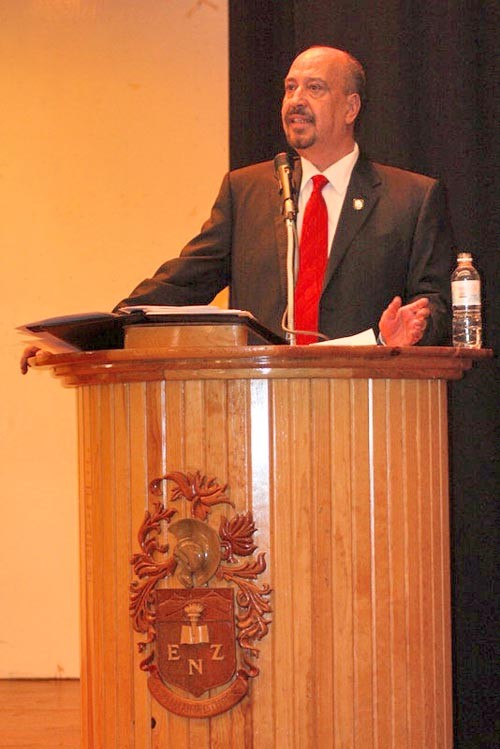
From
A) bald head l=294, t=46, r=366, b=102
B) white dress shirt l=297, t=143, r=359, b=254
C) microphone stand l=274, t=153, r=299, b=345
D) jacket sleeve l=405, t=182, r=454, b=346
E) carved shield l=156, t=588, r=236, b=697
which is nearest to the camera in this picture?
carved shield l=156, t=588, r=236, b=697

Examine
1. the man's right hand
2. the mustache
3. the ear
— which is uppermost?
the ear

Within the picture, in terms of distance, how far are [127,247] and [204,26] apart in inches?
Answer: 30.5

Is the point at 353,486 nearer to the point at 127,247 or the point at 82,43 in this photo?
the point at 127,247

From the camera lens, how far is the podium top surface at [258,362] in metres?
1.40

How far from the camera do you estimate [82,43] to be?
11.4 ft

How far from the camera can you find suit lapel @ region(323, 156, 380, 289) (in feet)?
7.64

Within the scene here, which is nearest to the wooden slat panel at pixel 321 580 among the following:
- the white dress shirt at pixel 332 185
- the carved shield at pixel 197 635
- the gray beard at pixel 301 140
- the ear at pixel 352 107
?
the carved shield at pixel 197 635

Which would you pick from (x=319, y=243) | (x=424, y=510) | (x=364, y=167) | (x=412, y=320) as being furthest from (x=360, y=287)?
(x=424, y=510)

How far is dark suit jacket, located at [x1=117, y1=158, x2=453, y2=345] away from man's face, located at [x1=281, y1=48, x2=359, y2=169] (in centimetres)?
10

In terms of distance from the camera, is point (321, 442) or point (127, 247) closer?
point (321, 442)

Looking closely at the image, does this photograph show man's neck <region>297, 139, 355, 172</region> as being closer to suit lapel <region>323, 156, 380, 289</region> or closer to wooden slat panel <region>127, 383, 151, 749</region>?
suit lapel <region>323, 156, 380, 289</region>

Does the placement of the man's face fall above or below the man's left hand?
above

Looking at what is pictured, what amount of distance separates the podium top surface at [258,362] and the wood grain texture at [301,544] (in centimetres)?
2

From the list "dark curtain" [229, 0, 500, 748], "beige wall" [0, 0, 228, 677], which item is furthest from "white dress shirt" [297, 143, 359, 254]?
"beige wall" [0, 0, 228, 677]
